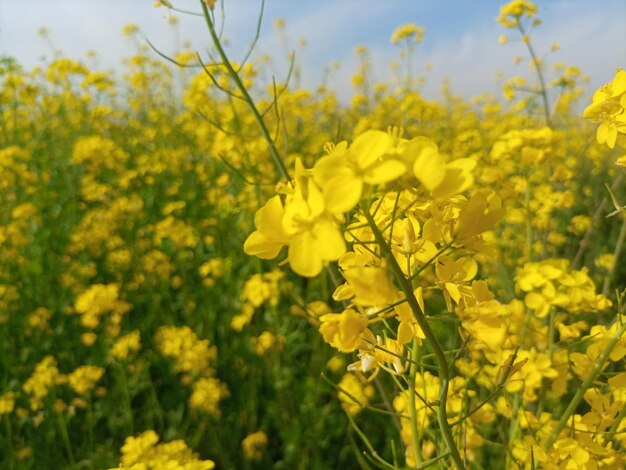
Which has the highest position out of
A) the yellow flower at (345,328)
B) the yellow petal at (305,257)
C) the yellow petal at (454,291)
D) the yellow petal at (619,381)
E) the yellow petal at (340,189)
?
the yellow petal at (340,189)

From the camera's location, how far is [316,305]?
2.57 metres

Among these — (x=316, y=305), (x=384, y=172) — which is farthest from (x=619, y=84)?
(x=316, y=305)

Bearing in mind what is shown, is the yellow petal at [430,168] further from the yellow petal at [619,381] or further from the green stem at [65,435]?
the green stem at [65,435]

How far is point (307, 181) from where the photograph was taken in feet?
1.96

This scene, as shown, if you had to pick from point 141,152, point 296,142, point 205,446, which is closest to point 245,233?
point 205,446

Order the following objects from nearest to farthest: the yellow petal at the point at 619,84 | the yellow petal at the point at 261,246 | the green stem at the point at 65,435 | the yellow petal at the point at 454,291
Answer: the yellow petal at the point at 261,246 < the yellow petal at the point at 454,291 < the yellow petal at the point at 619,84 < the green stem at the point at 65,435

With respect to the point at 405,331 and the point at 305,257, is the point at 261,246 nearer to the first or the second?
the point at 305,257

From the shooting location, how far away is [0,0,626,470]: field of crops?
0.66 metres

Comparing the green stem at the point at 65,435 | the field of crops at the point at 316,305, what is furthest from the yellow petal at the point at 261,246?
the green stem at the point at 65,435

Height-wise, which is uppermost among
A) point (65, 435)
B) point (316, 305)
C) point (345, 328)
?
point (345, 328)

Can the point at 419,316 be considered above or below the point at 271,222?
below

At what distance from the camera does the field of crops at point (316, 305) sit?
2.17 feet

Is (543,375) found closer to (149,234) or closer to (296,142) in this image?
(149,234)

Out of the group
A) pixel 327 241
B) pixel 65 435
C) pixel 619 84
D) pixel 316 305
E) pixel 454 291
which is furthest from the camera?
pixel 316 305
